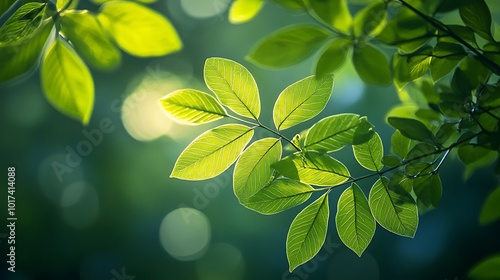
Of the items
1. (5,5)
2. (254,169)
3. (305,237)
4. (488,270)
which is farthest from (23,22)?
(488,270)

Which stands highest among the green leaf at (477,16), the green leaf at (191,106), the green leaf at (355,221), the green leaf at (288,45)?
the green leaf at (477,16)

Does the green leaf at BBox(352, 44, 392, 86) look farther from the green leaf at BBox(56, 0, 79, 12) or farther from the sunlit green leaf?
the green leaf at BBox(56, 0, 79, 12)

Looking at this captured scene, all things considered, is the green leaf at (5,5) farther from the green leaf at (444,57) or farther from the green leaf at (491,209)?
the green leaf at (491,209)

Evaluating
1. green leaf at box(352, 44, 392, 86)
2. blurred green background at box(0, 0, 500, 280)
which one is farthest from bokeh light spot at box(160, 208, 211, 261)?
green leaf at box(352, 44, 392, 86)

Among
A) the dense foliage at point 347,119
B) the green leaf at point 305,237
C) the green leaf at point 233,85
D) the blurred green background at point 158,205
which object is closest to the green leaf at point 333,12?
the dense foliage at point 347,119

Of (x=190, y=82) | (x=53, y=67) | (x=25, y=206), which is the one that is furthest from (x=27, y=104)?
(x=53, y=67)

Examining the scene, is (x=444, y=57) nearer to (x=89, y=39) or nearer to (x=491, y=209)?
(x=491, y=209)
